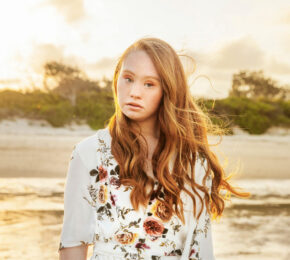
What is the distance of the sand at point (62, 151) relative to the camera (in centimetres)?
1043

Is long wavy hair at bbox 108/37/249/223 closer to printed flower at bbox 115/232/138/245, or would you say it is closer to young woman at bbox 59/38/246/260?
young woman at bbox 59/38/246/260

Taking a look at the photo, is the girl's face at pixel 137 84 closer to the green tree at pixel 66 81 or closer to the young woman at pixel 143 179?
the young woman at pixel 143 179

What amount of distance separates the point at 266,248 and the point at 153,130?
278cm

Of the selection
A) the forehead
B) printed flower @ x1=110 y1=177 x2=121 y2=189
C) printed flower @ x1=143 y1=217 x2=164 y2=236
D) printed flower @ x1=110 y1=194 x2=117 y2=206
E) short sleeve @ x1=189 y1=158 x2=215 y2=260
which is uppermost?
the forehead

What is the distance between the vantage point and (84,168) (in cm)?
162

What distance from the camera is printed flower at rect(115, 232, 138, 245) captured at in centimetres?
158

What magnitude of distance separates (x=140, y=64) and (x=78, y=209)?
58 centimetres

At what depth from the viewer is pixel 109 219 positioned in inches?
62.6

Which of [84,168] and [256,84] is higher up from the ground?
[84,168]

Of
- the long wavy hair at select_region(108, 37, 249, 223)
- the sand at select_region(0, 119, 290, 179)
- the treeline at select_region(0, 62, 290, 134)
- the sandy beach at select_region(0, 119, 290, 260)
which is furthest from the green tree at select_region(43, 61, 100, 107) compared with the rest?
the long wavy hair at select_region(108, 37, 249, 223)

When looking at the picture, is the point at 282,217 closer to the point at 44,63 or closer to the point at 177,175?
the point at 177,175

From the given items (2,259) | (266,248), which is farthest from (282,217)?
(2,259)

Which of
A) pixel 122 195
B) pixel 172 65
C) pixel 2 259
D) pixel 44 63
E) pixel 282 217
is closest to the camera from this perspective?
pixel 122 195

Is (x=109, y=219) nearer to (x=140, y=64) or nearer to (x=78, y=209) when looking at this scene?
(x=78, y=209)
